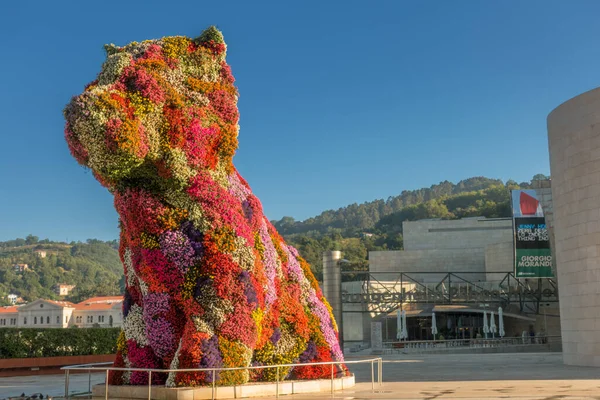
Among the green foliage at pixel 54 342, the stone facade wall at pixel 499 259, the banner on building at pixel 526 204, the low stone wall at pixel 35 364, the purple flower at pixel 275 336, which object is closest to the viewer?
the purple flower at pixel 275 336

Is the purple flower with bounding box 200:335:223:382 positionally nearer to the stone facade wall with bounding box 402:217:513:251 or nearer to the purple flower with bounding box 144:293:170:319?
the purple flower with bounding box 144:293:170:319

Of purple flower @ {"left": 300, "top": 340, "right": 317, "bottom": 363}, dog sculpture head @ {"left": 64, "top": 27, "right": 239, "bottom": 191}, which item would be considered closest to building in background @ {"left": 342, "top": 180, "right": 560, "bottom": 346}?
purple flower @ {"left": 300, "top": 340, "right": 317, "bottom": 363}

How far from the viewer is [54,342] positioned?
31.1m

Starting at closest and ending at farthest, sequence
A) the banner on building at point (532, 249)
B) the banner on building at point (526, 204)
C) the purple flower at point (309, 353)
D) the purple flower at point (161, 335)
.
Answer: the purple flower at point (161, 335) < the purple flower at point (309, 353) < the banner on building at point (532, 249) < the banner on building at point (526, 204)

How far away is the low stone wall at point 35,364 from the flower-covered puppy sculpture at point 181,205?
18.3m

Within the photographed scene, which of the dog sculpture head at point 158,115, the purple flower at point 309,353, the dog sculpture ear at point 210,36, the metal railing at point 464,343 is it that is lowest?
the metal railing at point 464,343

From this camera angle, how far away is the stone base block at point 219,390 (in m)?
11.6

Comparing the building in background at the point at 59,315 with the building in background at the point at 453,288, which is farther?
the building in background at the point at 59,315

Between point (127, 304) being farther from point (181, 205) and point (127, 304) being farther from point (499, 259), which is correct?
point (499, 259)

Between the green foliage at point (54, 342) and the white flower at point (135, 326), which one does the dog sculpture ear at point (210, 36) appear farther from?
the green foliage at point (54, 342)

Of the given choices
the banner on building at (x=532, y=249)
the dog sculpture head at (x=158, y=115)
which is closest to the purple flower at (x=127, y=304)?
the dog sculpture head at (x=158, y=115)

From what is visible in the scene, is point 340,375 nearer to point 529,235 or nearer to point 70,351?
point 70,351

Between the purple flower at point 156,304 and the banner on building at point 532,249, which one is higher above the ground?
the banner on building at point 532,249

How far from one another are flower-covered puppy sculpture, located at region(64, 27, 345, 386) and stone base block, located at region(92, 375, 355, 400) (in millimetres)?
247
